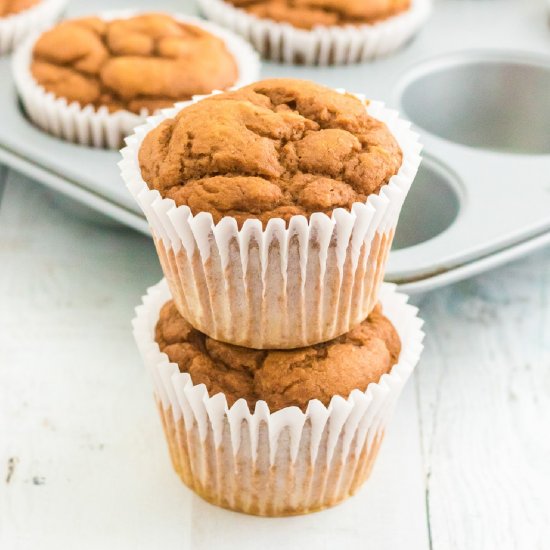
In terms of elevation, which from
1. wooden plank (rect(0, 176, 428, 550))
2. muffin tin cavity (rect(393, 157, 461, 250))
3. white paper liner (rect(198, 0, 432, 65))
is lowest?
wooden plank (rect(0, 176, 428, 550))

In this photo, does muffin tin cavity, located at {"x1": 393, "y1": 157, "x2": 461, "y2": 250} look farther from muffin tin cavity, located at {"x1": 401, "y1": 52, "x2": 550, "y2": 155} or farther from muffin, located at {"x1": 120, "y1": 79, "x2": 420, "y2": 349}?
muffin, located at {"x1": 120, "y1": 79, "x2": 420, "y2": 349}

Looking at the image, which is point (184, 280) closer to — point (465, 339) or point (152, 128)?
point (152, 128)

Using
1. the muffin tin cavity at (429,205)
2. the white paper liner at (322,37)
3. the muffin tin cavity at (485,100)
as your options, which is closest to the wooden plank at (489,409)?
the muffin tin cavity at (429,205)

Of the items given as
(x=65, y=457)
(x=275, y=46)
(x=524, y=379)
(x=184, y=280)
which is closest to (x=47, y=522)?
(x=65, y=457)

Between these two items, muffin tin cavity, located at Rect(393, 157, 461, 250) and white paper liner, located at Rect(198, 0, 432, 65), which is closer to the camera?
muffin tin cavity, located at Rect(393, 157, 461, 250)

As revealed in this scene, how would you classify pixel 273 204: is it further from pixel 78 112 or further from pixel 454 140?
pixel 454 140

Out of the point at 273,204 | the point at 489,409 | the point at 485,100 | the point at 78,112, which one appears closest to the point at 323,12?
the point at 485,100

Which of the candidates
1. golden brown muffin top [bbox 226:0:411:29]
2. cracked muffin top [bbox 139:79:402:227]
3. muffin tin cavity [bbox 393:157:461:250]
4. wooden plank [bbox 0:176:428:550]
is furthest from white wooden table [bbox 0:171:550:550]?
golden brown muffin top [bbox 226:0:411:29]
